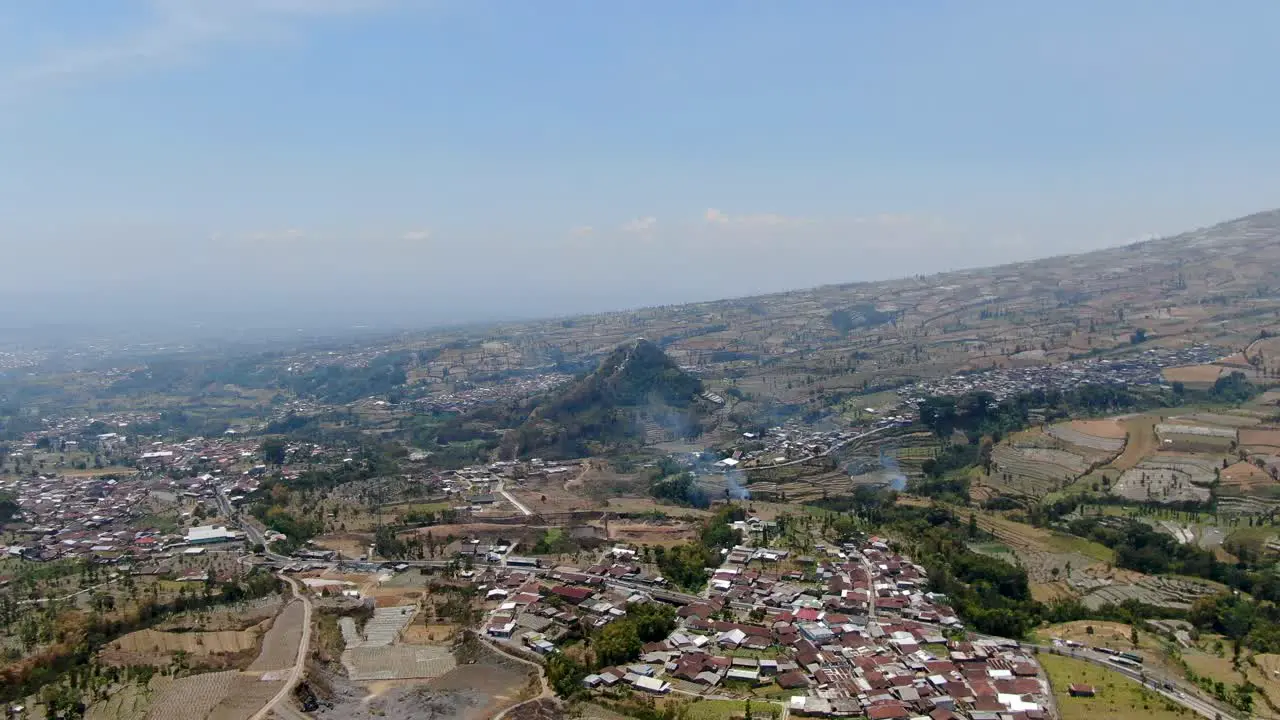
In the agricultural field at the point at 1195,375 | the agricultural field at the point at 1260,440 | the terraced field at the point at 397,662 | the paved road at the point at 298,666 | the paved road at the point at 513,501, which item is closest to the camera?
the paved road at the point at 298,666

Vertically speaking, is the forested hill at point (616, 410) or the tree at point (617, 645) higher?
the forested hill at point (616, 410)

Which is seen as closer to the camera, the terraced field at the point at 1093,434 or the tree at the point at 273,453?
the terraced field at the point at 1093,434

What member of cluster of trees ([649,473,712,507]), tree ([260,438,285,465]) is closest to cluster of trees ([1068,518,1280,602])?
cluster of trees ([649,473,712,507])

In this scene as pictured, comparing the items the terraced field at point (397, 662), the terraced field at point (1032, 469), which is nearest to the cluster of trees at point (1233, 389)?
the terraced field at point (1032, 469)

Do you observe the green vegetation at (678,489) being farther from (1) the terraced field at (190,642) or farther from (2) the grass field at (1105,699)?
(1) the terraced field at (190,642)

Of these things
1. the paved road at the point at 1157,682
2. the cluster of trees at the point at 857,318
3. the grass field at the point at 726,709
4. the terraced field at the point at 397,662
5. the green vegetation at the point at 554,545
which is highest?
the cluster of trees at the point at 857,318

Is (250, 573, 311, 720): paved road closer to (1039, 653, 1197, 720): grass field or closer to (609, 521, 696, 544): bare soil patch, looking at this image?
(609, 521, 696, 544): bare soil patch
